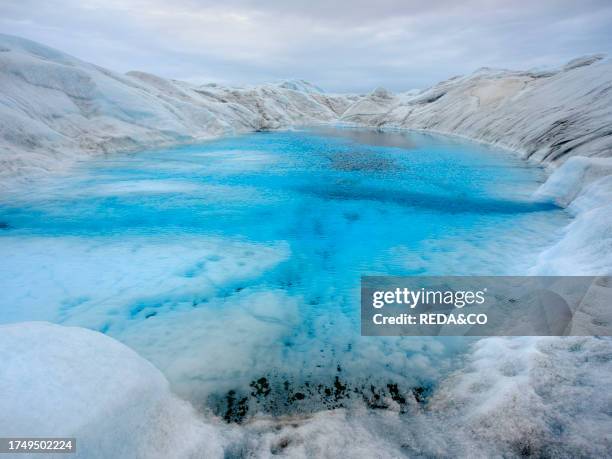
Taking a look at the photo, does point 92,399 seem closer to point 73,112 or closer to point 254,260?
point 254,260

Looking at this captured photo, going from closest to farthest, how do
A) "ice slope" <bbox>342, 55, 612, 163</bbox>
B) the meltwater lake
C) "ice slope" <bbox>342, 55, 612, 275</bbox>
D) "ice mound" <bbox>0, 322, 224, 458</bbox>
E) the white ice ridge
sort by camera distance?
1. "ice mound" <bbox>0, 322, 224, 458</bbox>
2. the meltwater lake
3. "ice slope" <bbox>342, 55, 612, 275</bbox>
4. the white ice ridge
5. "ice slope" <bbox>342, 55, 612, 163</bbox>

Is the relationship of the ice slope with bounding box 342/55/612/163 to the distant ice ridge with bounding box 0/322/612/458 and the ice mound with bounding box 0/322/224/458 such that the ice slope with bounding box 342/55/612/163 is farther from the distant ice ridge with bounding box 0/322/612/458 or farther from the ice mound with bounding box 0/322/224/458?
the ice mound with bounding box 0/322/224/458

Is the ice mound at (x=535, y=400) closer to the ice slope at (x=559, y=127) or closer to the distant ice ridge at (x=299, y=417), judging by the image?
the distant ice ridge at (x=299, y=417)

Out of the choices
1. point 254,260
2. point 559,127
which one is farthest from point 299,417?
point 559,127

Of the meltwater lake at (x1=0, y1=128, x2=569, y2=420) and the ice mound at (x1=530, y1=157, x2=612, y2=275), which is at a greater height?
the ice mound at (x1=530, y1=157, x2=612, y2=275)

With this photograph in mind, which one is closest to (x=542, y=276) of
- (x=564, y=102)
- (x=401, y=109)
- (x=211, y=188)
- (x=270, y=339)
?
(x=270, y=339)

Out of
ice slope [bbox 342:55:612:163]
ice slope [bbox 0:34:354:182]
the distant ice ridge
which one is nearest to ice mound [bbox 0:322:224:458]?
the distant ice ridge
